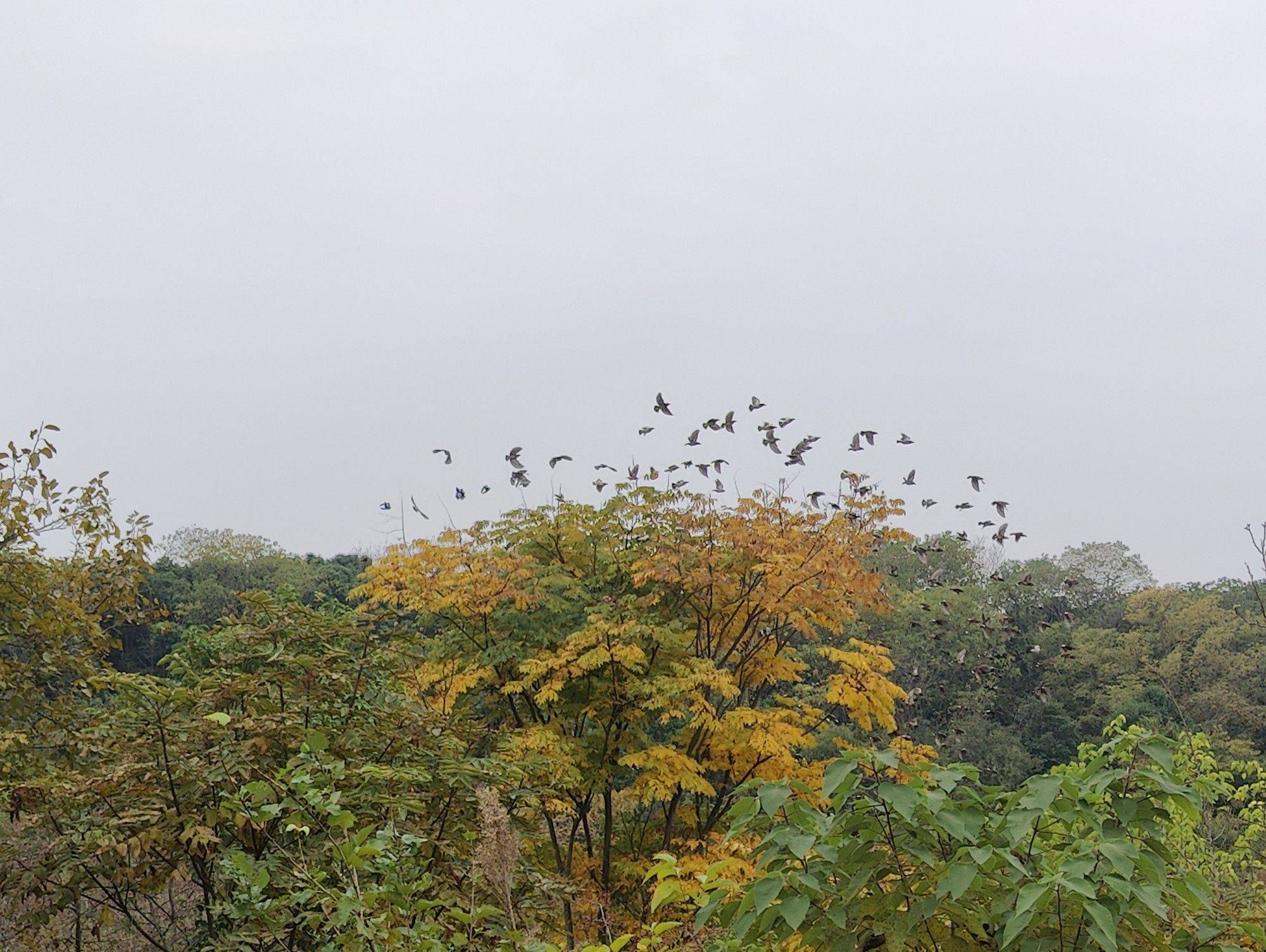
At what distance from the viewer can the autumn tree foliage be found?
750cm

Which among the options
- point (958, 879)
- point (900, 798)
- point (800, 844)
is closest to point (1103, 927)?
point (958, 879)

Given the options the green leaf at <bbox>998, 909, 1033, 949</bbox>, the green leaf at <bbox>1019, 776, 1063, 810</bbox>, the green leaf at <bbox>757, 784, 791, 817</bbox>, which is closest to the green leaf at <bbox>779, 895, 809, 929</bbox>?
the green leaf at <bbox>757, 784, 791, 817</bbox>

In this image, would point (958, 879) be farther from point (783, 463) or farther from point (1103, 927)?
point (783, 463)

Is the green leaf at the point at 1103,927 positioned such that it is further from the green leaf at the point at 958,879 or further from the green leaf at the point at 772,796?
the green leaf at the point at 772,796

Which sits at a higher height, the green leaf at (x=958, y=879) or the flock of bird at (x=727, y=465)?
the flock of bird at (x=727, y=465)

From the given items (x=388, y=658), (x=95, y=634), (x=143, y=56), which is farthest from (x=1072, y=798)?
(x=143, y=56)

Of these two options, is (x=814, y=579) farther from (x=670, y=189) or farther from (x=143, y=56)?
(x=670, y=189)

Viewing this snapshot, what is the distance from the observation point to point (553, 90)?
15625 millimetres

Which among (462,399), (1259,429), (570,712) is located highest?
(462,399)

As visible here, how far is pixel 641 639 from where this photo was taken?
308 inches

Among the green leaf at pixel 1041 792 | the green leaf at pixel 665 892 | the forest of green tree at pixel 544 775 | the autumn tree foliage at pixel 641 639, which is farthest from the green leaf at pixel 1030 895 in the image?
the autumn tree foliage at pixel 641 639

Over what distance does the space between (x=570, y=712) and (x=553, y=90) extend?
10.9 metres

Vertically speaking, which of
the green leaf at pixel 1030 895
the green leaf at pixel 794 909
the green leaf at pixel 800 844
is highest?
the green leaf at pixel 800 844

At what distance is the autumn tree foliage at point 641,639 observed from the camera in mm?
7496
